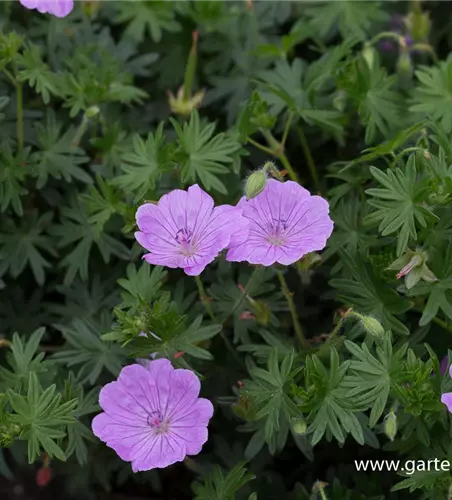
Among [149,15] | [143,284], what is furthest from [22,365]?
[149,15]

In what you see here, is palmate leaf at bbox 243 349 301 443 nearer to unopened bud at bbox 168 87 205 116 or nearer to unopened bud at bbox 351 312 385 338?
unopened bud at bbox 351 312 385 338

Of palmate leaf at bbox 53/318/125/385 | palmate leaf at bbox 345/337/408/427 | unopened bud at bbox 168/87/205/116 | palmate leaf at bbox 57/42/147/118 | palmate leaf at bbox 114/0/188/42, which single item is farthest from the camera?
palmate leaf at bbox 114/0/188/42

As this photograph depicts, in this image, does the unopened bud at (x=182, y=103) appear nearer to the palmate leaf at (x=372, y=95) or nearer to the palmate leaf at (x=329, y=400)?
the palmate leaf at (x=372, y=95)

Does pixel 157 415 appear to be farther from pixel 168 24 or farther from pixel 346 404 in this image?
pixel 168 24

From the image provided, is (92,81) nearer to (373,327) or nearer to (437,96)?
(437,96)

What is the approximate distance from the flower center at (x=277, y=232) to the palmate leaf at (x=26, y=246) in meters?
0.68

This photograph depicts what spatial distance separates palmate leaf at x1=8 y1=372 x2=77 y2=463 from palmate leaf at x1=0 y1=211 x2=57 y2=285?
46 centimetres

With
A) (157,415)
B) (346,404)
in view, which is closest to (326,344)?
(346,404)

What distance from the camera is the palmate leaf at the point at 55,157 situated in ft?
6.56

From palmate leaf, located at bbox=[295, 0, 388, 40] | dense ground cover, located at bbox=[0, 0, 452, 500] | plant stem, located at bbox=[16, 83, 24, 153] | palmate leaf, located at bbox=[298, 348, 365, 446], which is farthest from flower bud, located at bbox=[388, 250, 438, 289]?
plant stem, located at bbox=[16, 83, 24, 153]

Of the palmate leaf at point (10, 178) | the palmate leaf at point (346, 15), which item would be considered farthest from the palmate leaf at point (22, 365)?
the palmate leaf at point (346, 15)

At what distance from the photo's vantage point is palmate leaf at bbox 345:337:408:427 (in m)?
1.53

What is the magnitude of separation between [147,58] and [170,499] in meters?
1.32

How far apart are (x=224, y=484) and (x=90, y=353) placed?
0.45m
